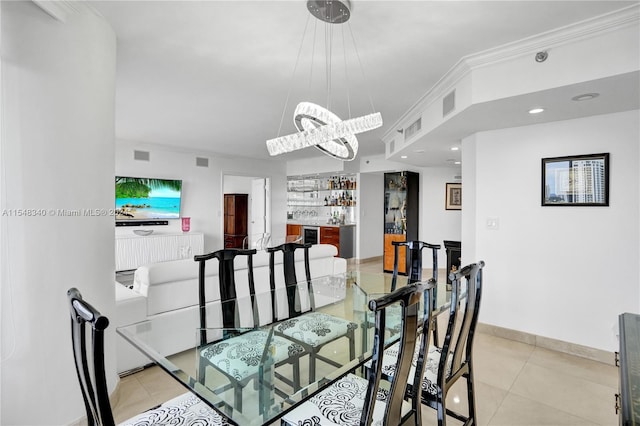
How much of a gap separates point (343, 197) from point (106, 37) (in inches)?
256

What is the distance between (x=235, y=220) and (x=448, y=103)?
7593 millimetres

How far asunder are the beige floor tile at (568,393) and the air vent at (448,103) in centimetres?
240

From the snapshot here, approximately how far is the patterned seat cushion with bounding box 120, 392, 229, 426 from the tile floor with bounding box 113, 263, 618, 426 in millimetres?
1040

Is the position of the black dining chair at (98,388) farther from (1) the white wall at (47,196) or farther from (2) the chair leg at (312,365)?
(1) the white wall at (47,196)

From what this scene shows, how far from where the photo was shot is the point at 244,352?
183cm

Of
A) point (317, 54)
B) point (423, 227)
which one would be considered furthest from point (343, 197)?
Answer: point (317, 54)

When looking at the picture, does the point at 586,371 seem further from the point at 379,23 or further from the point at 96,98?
the point at 96,98

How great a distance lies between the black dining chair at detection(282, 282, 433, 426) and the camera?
1.20m

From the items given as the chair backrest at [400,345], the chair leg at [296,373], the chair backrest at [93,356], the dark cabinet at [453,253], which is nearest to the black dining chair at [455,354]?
the chair backrest at [400,345]

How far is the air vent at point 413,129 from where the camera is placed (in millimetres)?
4070

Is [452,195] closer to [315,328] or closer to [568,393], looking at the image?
[568,393]

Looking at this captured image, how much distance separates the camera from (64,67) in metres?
1.91

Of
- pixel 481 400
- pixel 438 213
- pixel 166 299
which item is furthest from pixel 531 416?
pixel 438 213

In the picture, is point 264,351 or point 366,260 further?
point 366,260
